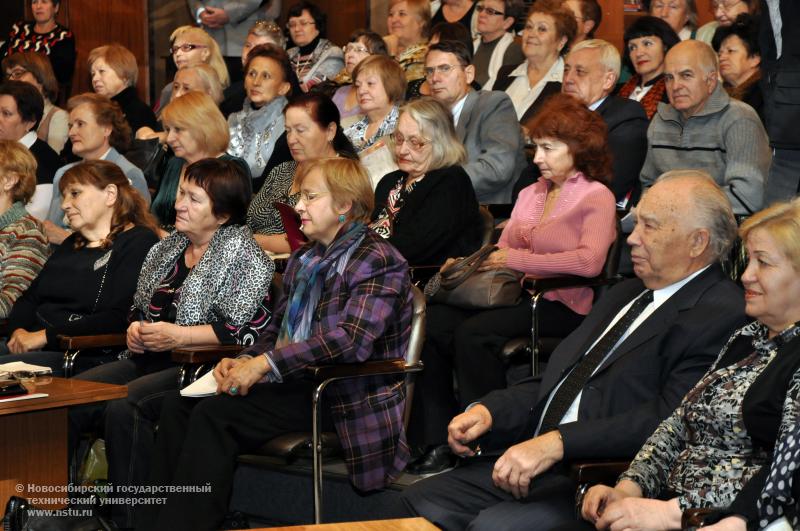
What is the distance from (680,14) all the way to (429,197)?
9.84 feet

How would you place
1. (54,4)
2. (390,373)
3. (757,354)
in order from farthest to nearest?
(54,4)
(390,373)
(757,354)

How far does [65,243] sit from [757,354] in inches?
116

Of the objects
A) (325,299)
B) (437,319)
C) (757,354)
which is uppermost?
(757,354)

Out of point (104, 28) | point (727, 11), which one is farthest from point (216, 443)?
point (104, 28)

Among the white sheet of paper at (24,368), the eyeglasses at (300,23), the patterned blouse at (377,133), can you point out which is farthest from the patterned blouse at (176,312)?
the eyeglasses at (300,23)

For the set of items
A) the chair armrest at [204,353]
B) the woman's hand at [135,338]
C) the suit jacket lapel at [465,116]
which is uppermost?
the suit jacket lapel at [465,116]

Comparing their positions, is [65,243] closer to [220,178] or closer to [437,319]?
[220,178]

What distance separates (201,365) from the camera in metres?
3.77

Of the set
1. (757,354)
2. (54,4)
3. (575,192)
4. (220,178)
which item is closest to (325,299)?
(220,178)

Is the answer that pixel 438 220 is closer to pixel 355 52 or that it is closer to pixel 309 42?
pixel 355 52

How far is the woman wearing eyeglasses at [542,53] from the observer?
19.5ft

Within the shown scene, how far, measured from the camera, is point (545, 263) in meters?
4.08

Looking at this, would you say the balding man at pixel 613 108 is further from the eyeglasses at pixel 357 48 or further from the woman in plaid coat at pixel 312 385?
the eyeglasses at pixel 357 48

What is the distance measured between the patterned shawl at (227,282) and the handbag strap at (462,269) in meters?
0.64
